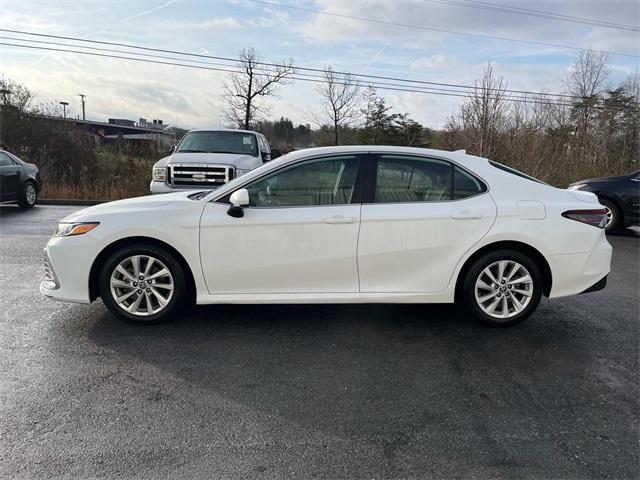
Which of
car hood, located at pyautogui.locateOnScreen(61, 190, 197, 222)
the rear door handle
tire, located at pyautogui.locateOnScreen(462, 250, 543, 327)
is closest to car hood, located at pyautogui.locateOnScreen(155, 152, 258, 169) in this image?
car hood, located at pyautogui.locateOnScreen(61, 190, 197, 222)

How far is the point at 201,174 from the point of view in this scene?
9773 millimetres

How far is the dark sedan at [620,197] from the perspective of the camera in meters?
10.1

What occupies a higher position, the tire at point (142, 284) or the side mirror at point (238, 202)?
the side mirror at point (238, 202)

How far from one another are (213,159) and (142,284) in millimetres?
6021

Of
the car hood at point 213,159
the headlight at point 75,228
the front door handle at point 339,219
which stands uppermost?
the car hood at point 213,159

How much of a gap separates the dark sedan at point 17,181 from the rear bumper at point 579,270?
1219 cm

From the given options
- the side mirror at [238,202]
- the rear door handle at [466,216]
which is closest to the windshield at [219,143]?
the side mirror at [238,202]

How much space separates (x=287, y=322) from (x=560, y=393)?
233cm

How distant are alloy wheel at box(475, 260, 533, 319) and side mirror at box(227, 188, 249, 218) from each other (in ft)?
7.20

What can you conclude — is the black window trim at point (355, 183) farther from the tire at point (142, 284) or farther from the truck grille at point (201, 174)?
the truck grille at point (201, 174)

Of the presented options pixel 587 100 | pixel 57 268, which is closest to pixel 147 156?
pixel 57 268

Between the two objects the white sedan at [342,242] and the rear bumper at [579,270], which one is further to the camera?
the rear bumper at [579,270]

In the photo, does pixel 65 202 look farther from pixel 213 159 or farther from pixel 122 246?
pixel 122 246

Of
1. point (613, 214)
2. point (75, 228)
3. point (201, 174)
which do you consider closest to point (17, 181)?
point (201, 174)
